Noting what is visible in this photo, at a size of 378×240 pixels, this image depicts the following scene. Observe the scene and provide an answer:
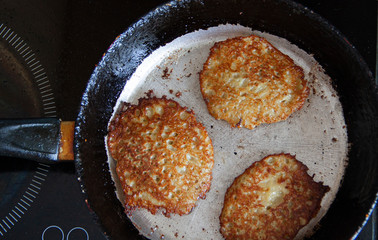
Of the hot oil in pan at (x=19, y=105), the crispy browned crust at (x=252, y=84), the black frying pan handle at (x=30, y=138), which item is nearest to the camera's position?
the black frying pan handle at (x=30, y=138)

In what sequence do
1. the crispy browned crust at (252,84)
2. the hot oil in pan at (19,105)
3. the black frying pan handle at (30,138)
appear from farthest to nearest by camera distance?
the hot oil in pan at (19,105)
the crispy browned crust at (252,84)
the black frying pan handle at (30,138)

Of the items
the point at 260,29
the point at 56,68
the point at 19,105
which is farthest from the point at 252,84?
the point at 19,105

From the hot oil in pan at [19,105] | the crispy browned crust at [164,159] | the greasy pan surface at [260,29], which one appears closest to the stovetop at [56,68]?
the hot oil in pan at [19,105]

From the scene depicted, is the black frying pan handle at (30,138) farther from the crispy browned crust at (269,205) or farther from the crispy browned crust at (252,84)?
the crispy browned crust at (269,205)

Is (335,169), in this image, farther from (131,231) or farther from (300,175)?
(131,231)

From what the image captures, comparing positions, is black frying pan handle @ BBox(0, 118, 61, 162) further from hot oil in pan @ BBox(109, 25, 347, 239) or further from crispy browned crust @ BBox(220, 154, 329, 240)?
crispy browned crust @ BBox(220, 154, 329, 240)

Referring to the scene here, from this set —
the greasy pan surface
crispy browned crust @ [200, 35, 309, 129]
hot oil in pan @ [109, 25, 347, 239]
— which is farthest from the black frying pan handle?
crispy browned crust @ [200, 35, 309, 129]

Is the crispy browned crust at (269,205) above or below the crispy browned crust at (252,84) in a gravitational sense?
below

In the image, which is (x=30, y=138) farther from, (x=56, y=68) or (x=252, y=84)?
(x=252, y=84)
